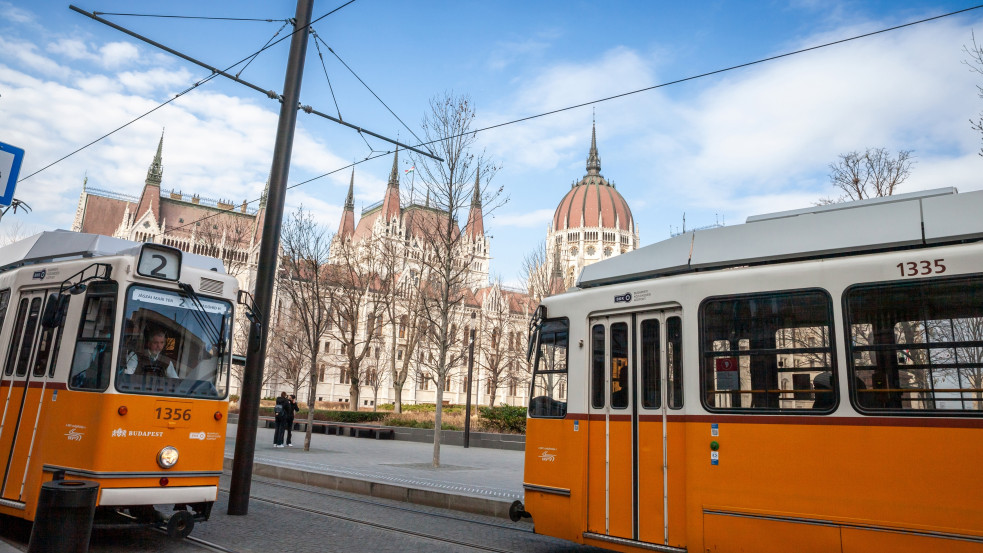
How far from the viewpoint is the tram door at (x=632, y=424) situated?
6441mm

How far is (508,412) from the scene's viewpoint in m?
25.0

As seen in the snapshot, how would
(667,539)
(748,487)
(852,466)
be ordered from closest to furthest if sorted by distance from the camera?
(852,466) < (748,487) < (667,539)

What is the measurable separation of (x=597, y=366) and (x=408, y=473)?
8.26 meters

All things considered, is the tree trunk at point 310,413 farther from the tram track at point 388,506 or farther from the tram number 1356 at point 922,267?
the tram number 1356 at point 922,267

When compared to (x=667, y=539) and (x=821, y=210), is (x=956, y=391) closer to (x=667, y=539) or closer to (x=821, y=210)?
(x=821, y=210)

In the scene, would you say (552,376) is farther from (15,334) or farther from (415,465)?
(415,465)

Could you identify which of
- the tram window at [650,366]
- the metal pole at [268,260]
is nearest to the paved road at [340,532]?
the metal pole at [268,260]

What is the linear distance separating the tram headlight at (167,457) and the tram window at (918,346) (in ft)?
21.8

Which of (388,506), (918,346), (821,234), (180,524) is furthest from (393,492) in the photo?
(918,346)

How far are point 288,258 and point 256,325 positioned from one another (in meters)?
15.7

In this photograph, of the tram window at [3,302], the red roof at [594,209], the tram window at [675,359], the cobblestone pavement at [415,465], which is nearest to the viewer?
the tram window at [675,359]

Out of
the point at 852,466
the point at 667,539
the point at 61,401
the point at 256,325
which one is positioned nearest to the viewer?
the point at 852,466

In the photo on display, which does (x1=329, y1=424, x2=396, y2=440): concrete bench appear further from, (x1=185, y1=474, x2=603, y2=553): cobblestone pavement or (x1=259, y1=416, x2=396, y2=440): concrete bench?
(x1=185, y1=474, x2=603, y2=553): cobblestone pavement

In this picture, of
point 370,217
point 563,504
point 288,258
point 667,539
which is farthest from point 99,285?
point 370,217
